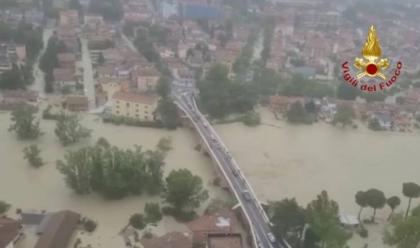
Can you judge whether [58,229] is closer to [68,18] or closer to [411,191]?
[411,191]

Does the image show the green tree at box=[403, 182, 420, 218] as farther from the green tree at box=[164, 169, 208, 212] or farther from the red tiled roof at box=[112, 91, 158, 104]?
the red tiled roof at box=[112, 91, 158, 104]

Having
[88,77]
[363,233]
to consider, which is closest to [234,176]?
[363,233]

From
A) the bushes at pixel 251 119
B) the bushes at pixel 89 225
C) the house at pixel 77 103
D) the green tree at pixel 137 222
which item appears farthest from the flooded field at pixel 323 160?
the house at pixel 77 103

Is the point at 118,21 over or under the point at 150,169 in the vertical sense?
over

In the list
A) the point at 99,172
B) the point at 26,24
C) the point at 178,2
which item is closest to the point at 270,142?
the point at 99,172

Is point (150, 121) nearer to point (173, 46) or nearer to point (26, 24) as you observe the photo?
point (173, 46)

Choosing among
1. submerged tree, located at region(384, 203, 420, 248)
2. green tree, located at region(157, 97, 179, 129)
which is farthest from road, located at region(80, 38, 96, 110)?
submerged tree, located at region(384, 203, 420, 248)

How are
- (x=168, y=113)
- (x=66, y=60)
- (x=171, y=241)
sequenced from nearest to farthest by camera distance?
(x=171, y=241) < (x=168, y=113) < (x=66, y=60)
